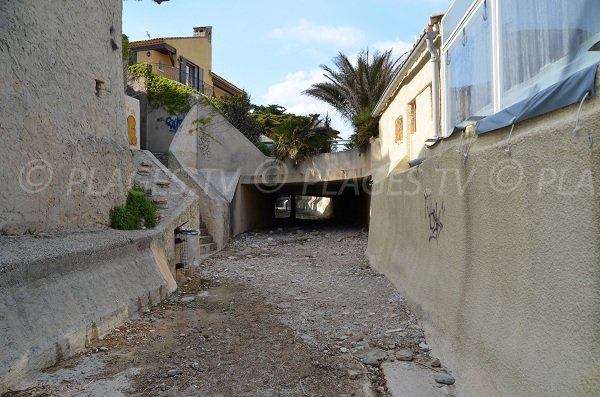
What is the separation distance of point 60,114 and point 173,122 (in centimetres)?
1035

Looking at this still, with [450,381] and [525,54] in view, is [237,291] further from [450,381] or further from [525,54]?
[525,54]

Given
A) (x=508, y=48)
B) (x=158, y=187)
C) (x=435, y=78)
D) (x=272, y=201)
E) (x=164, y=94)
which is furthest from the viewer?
(x=272, y=201)

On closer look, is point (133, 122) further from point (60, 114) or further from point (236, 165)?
point (60, 114)

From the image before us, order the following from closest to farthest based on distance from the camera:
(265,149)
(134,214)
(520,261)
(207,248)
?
(520,261), (134,214), (207,248), (265,149)

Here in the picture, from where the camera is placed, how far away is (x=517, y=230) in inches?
114

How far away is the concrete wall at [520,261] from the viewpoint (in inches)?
85.4

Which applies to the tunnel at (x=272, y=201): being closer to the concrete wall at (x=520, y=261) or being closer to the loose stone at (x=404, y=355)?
the loose stone at (x=404, y=355)

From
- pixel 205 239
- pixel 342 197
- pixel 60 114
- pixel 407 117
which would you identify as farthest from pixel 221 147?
pixel 60 114

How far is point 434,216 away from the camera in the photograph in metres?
5.19

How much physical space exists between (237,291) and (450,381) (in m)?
4.39

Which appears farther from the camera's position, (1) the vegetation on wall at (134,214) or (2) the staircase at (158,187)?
(2) the staircase at (158,187)

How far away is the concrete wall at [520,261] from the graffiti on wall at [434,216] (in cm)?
2

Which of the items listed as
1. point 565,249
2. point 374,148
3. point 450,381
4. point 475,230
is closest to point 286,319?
point 450,381

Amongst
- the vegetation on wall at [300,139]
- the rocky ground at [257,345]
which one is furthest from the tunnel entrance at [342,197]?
the rocky ground at [257,345]
